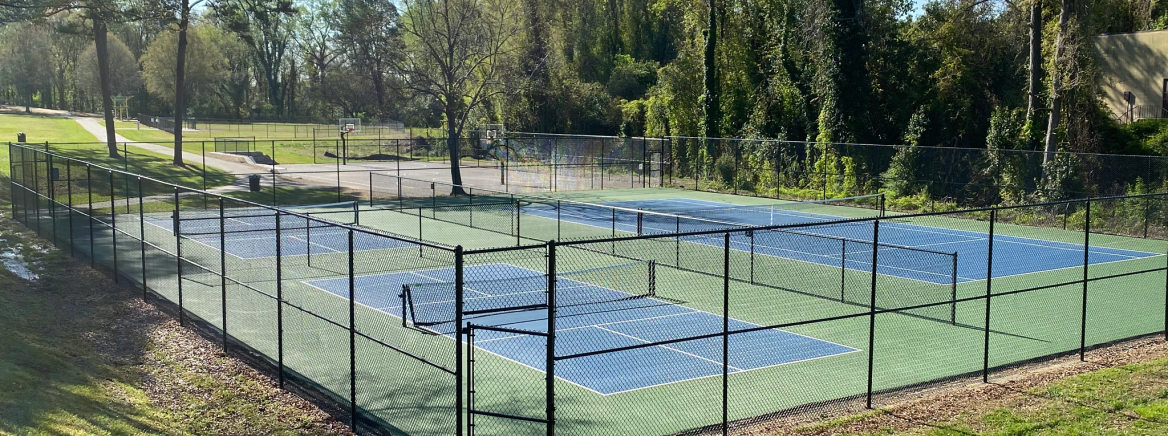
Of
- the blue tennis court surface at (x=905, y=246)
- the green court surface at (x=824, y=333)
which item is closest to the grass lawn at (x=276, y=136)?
the blue tennis court surface at (x=905, y=246)

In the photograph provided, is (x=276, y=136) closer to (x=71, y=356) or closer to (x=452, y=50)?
(x=452, y=50)

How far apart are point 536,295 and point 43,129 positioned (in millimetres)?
70995

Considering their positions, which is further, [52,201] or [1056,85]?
[1056,85]

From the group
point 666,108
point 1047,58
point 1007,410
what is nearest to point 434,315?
point 1007,410

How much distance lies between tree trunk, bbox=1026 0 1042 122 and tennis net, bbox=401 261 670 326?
2122 cm

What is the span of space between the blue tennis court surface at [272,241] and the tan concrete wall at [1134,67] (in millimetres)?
29955

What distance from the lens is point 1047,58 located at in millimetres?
38625

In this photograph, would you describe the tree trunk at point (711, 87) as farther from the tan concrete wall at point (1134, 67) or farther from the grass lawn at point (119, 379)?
the grass lawn at point (119, 379)

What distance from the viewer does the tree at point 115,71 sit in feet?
318

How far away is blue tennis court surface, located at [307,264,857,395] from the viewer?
14.3 metres

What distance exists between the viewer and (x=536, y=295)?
18.7m

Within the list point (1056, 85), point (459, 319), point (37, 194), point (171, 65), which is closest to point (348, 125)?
point (171, 65)

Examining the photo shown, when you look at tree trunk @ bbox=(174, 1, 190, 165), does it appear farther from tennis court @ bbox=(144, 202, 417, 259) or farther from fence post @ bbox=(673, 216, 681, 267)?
fence post @ bbox=(673, 216, 681, 267)

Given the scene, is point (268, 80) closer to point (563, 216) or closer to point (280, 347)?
point (563, 216)
